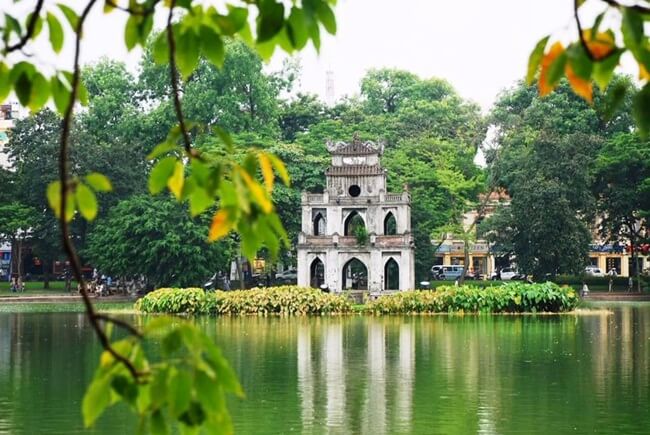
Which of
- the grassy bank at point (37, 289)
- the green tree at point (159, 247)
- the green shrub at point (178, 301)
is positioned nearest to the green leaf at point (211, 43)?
the green shrub at point (178, 301)

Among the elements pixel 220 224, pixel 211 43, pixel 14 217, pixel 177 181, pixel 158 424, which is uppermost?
pixel 14 217

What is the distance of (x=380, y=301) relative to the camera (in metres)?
33.2

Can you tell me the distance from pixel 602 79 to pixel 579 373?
52.0ft

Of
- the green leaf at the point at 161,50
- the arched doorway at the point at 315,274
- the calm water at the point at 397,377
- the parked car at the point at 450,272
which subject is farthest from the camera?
the parked car at the point at 450,272

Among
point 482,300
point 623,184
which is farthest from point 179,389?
point 623,184

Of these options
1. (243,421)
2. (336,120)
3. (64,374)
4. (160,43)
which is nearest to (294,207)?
(336,120)

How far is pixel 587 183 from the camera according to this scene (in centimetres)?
4459

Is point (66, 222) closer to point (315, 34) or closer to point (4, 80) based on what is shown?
point (4, 80)

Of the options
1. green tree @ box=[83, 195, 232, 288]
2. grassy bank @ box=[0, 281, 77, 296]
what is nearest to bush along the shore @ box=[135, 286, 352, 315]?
green tree @ box=[83, 195, 232, 288]

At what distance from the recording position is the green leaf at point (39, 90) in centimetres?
278

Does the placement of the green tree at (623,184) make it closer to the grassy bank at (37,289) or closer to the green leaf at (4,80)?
the grassy bank at (37,289)

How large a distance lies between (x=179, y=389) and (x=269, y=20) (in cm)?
78

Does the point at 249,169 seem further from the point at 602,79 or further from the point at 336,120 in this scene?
the point at 336,120

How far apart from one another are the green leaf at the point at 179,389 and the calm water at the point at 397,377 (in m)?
10.1
